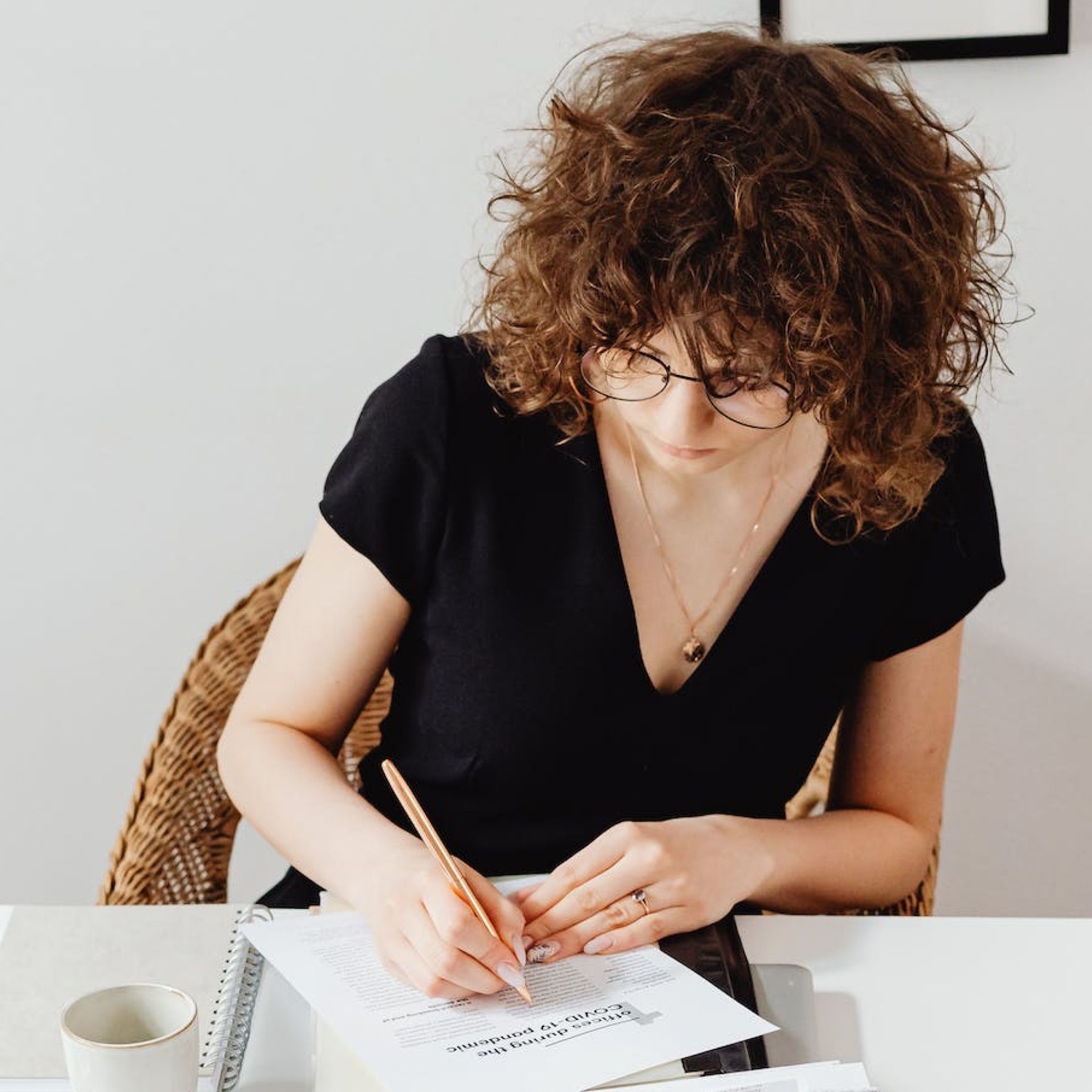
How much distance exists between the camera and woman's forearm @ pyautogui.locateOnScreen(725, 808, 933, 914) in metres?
1.07

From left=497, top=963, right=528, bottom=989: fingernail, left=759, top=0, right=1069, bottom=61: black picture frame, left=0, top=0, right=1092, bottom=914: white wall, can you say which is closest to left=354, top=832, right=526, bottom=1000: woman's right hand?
left=497, top=963, right=528, bottom=989: fingernail

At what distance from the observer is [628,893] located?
3.13ft

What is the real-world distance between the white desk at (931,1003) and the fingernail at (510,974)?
0.41 ft

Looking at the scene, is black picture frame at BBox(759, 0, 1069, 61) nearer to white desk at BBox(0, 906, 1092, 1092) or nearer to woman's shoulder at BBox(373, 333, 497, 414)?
woman's shoulder at BBox(373, 333, 497, 414)

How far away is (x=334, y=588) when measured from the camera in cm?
113

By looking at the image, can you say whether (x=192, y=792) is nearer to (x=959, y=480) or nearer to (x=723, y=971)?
(x=723, y=971)

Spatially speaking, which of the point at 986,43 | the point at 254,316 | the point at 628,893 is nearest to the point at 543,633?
the point at 628,893

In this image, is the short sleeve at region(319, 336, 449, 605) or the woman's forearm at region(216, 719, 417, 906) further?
the short sleeve at region(319, 336, 449, 605)

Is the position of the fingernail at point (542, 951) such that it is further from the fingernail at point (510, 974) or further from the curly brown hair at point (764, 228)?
the curly brown hair at point (764, 228)

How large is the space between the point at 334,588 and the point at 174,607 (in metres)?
0.69

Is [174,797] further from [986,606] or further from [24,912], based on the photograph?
[986,606]

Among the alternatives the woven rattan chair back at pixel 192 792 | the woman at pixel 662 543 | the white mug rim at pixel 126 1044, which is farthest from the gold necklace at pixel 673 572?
the white mug rim at pixel 126 1044

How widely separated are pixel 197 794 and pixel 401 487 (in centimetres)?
41

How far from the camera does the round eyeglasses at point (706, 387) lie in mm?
945
